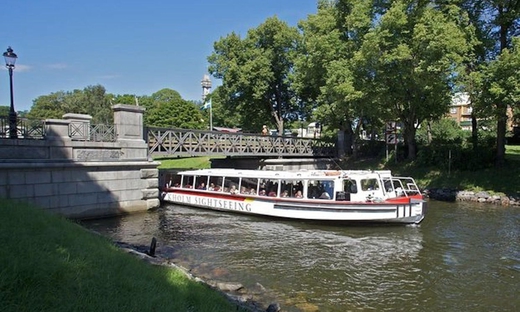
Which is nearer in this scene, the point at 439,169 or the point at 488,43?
the point at 488,43

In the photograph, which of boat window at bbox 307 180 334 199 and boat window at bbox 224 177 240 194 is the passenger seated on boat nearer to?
boat window at bbox 307 180 334 199

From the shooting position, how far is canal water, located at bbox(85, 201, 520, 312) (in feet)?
33.6

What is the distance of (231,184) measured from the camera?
2323cm

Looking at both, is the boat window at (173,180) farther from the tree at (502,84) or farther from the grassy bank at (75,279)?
the tree at (502,84)

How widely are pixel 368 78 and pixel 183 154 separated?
14651 millimetres

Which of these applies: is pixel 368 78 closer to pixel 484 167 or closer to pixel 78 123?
pixel 484 167

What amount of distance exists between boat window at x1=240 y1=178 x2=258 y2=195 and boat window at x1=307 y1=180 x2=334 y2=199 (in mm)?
3384

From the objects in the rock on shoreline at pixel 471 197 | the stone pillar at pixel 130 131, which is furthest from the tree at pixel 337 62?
the stone pillar at pixel 130 131

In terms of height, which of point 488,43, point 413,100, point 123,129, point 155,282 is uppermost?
point 488,43

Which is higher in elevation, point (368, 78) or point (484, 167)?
point (368, 78)

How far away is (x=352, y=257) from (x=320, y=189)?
244 inches

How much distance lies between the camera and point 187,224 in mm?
19219

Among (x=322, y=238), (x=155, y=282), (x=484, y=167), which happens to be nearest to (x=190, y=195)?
(x=322, y=238)

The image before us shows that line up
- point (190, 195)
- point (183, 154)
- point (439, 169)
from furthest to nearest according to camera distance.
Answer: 1. point (439, 169)
2. point (183, 154)
3. point (190, 195)
